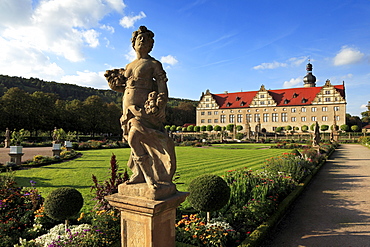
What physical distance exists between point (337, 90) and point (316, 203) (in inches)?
2167

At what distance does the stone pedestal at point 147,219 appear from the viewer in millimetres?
2846

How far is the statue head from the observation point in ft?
10.7

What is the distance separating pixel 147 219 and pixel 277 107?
60.2 metres

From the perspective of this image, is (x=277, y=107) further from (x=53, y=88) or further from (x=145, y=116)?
(x=53, y=88)

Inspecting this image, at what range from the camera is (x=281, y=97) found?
59438mm

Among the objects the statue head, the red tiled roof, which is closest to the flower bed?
the statue head

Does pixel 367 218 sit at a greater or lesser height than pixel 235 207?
lesser

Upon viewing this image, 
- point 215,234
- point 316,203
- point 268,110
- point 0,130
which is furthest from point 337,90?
point 0,130

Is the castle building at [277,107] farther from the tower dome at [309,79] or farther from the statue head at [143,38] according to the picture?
the statue head at [143,38]

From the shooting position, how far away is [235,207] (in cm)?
548

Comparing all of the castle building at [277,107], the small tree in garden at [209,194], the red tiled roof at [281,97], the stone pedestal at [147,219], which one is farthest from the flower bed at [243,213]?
the red tiled roof at [281,97]

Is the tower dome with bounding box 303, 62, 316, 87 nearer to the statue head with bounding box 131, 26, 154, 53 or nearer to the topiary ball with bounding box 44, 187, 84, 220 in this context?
the statue head with bounding box 131, 26, 154, 53

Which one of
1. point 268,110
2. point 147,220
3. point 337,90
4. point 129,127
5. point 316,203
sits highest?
point 337,90

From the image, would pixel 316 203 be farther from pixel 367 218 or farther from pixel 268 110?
pixel 268 110
